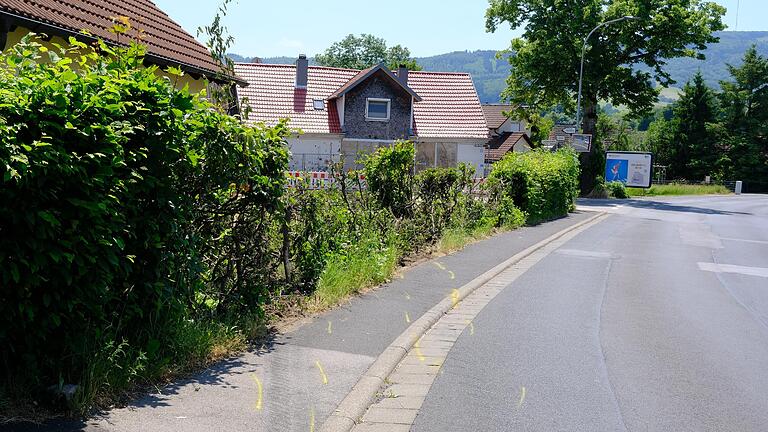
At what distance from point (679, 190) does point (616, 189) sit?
56.3 feet

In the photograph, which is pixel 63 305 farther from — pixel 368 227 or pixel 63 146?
pixel 368 227

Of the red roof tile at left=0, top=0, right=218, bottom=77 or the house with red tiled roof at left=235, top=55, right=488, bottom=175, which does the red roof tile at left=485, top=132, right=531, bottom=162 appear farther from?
the red roof tile at left=0, top=0, right=218, bottom=77

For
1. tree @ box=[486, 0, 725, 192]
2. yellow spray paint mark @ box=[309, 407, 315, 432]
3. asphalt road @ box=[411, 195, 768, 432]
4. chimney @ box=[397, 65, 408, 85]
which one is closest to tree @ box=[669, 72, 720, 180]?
tree @ box=[486, 0, 725, 192]

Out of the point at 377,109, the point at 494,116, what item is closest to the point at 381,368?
the point at 377,109

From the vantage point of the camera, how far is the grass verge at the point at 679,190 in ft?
188

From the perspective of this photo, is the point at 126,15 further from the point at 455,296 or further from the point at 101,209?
the point at 101,209

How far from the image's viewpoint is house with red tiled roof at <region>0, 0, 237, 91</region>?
10.6 meters

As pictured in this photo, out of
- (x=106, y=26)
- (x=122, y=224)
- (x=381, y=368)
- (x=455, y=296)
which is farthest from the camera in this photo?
(x=106, y=26)

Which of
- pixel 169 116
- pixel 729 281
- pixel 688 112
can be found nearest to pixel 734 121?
pixel 688 112

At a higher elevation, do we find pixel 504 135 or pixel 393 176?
pixel 504 135

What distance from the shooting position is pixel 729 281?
44.3 feet

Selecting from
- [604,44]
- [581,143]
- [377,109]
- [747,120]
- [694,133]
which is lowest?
[581,143]

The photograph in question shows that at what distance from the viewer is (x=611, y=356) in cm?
730

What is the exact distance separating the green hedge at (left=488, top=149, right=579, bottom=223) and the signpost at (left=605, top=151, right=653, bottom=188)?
25408 mm
